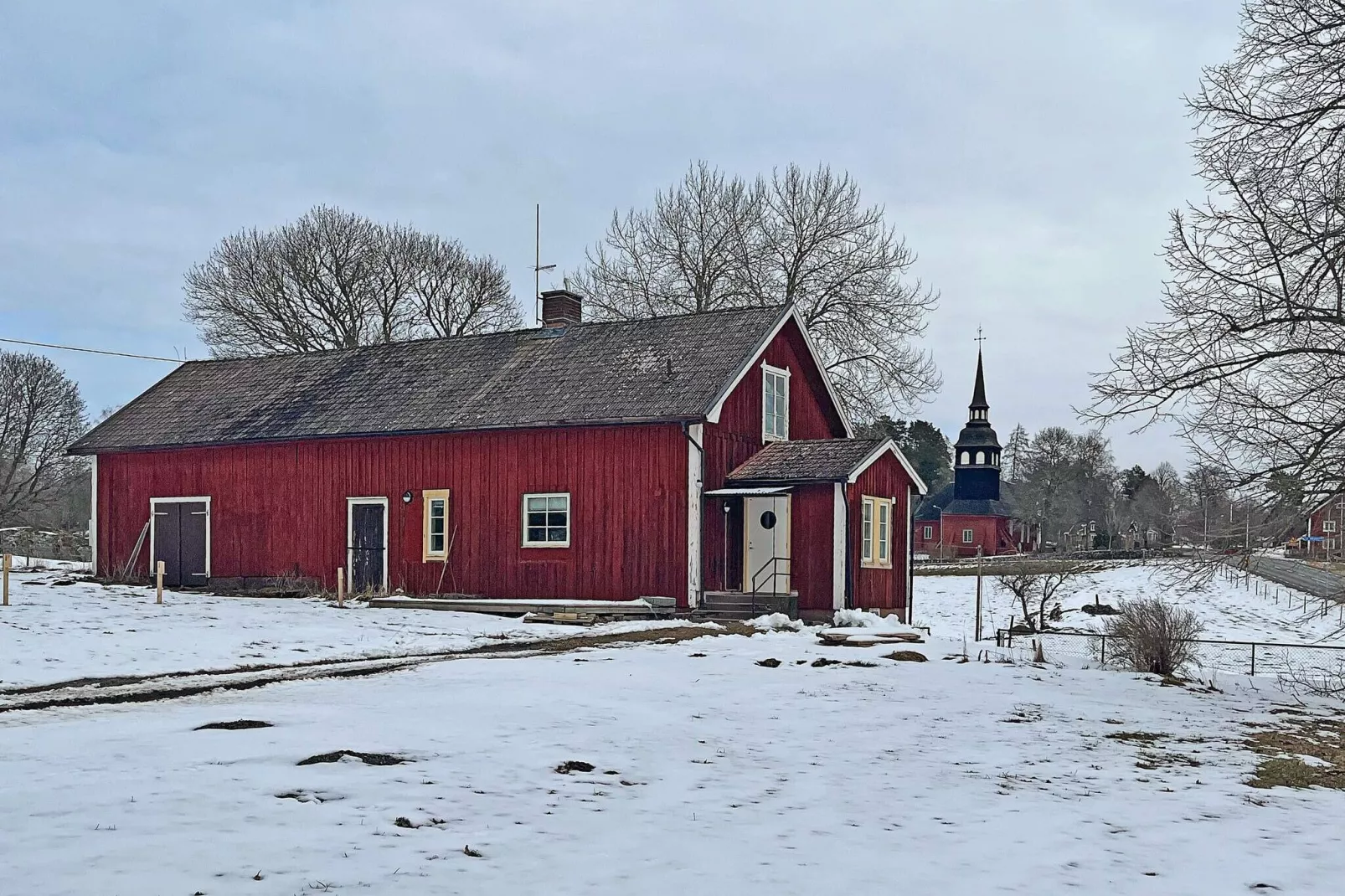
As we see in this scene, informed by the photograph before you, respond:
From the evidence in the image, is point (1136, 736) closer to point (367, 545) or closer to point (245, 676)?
point (245, 676)

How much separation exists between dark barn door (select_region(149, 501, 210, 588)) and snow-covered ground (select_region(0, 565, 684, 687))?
3.15 metres

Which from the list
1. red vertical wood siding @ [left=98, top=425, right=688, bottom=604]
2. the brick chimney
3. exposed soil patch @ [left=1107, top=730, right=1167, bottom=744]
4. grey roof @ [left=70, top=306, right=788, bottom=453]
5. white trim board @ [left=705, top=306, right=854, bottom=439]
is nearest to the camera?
exposed soil patch @ [left=1107, top=730, right=1167, bottom=744]

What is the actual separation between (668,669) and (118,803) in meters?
7.95

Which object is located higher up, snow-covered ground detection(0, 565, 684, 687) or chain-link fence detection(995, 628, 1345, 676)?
snow-covered ground detection(0, 565, 684, 687)

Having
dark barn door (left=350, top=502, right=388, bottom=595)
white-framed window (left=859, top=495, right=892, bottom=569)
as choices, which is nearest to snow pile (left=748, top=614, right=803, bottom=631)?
white-framed window (left=859, top=495, right=892, bottom=569)

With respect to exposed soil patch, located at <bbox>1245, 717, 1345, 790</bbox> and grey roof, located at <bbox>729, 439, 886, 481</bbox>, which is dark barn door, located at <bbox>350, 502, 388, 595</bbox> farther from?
exposed soil patch, located at <bbox>1245, 717, 1345, 790</bbox>

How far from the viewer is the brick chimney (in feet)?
89.2

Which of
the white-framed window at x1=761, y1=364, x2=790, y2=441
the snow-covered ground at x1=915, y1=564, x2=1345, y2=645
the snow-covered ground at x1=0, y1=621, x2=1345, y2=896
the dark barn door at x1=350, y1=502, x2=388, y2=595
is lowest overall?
the snow-covered ground at x1=915, y1=564, x2=1345, y2=645

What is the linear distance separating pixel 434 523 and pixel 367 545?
1689mm

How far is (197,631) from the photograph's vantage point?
54.6 feet

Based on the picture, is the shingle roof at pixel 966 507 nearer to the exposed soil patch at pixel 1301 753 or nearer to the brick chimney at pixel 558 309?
the brick chimney at pixel 558 309

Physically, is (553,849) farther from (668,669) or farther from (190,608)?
(190,608)

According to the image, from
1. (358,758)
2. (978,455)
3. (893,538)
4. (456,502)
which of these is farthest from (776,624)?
(978,455)

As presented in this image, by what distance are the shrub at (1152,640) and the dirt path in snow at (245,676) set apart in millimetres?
5804
